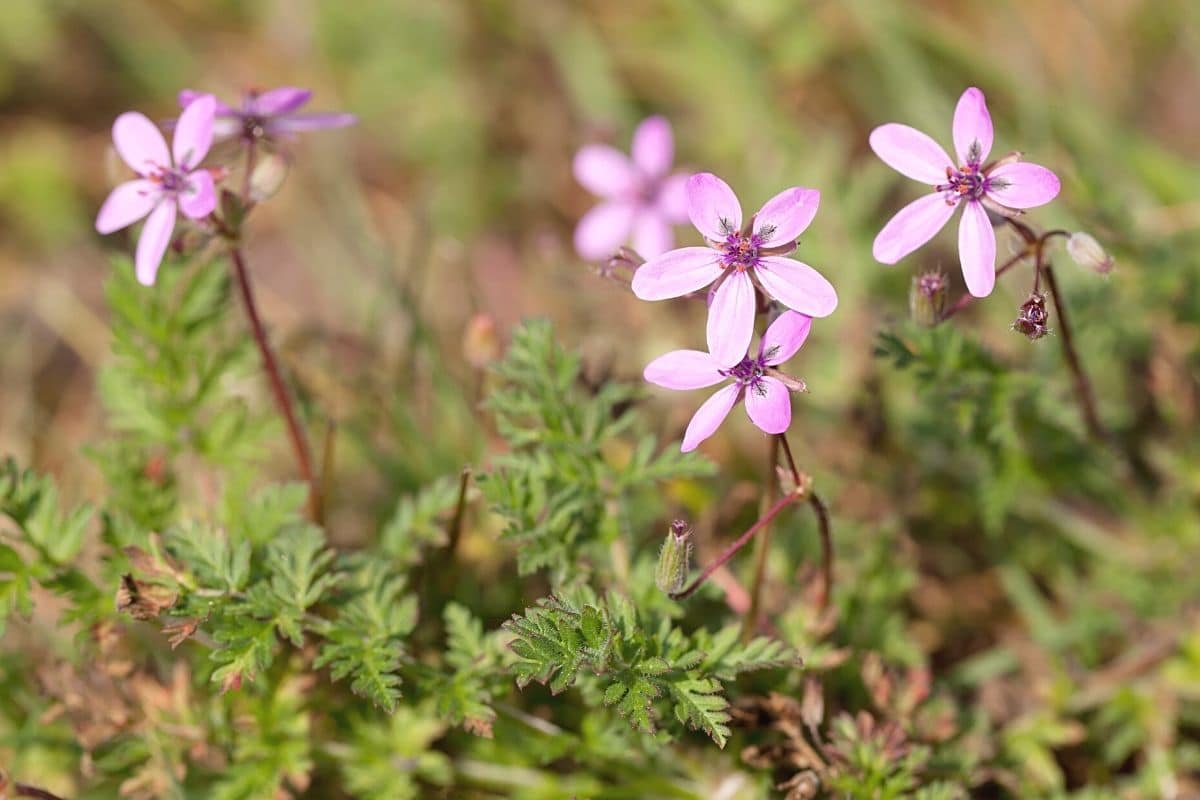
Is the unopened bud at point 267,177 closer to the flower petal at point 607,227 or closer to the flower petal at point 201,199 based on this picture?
the flower petal at point 201,199

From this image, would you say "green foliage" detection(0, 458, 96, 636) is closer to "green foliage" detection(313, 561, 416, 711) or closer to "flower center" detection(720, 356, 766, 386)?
"green foliage" detection(313, 561, 416, 711)

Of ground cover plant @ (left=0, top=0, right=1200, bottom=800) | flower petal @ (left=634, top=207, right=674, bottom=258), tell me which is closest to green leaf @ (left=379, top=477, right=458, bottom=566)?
ground cover plant @ (left=0, top=0, right=1200, bottom=800)

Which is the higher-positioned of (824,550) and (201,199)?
(201,199)

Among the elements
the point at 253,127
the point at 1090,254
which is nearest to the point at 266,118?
the point at 253,127

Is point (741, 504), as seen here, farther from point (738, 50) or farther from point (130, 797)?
point (738, 50)

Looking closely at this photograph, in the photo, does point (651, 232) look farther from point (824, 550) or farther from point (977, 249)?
point (977, 249)

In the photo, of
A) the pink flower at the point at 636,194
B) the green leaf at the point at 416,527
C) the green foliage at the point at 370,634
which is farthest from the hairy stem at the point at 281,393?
the pink flower at the point at 636,194
